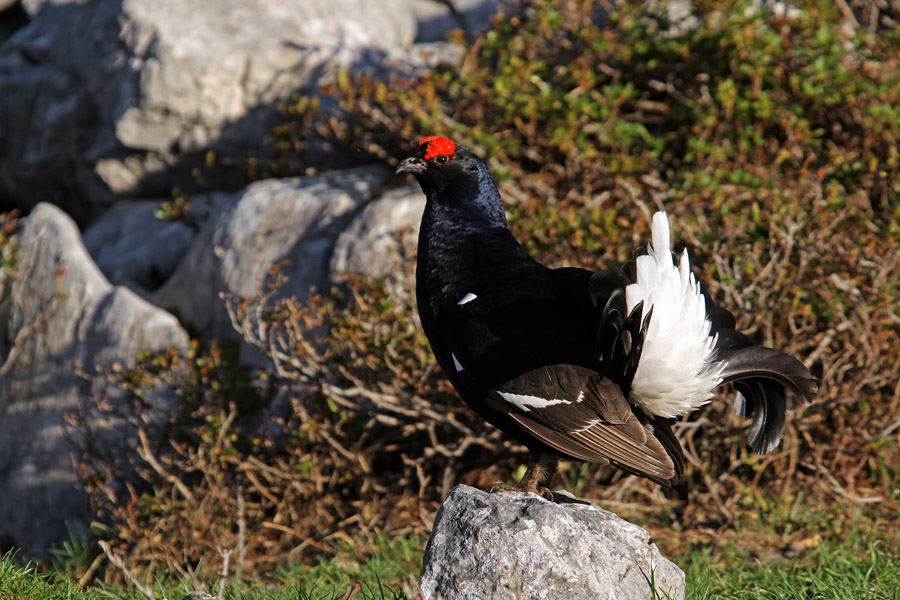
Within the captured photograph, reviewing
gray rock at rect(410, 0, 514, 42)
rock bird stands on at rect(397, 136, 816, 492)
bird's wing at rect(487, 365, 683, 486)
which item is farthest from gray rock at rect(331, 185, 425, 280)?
gray rock at rect(410, 0, 514, 42)

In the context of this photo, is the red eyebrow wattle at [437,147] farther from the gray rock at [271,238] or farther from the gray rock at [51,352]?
the gray rock at [51,352]

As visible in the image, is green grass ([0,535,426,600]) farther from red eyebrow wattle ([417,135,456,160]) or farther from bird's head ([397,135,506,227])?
red eyebrow wattle ([417,135,456,160])

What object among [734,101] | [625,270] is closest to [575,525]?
[625,270]

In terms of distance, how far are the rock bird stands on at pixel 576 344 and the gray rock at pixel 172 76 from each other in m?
4.05

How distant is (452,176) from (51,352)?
4.48 m

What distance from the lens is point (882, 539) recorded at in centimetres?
469

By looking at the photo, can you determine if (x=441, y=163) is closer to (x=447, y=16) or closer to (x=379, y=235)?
(x=379, y=235)

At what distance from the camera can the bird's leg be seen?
3635mm

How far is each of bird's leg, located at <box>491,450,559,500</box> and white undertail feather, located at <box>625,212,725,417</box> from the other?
62cm

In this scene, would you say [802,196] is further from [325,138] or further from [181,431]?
[181,431]

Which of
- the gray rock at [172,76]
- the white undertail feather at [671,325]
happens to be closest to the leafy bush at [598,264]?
the gray rock at [172,76]

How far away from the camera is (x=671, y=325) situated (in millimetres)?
3055

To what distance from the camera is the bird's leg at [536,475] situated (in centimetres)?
363

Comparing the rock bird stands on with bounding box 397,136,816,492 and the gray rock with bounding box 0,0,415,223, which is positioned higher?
the rock bird stands on with bounding box 397,136,816,492
